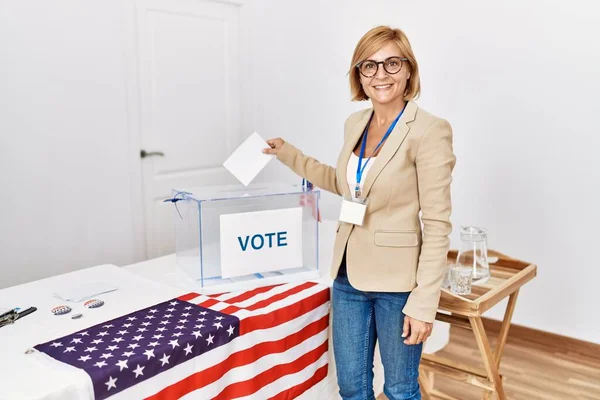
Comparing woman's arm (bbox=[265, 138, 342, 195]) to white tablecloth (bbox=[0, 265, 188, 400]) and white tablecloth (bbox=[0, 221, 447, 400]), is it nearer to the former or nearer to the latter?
white tablecloth (bbox=[0, 221, 447, 400])

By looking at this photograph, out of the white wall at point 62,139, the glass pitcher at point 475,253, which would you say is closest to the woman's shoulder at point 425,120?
the glass pitcher at point 475,253

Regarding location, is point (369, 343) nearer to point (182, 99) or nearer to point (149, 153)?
point (149, 153)

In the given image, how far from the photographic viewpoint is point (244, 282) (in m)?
1.82

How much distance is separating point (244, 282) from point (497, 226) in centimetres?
171

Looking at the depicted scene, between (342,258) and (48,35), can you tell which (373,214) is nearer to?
(342,258)

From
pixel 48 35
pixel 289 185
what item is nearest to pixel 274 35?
pixel 48 35

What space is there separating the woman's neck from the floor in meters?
1.29

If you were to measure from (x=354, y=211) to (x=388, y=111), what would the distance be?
0.30m

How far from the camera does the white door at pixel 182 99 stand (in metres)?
3.30

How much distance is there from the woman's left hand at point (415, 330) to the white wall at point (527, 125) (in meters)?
1.69

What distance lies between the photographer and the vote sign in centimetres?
176

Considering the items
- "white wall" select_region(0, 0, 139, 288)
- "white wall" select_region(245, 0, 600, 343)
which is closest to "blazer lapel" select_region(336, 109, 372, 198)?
"white wall" select_region(245, 0, 600, 343)

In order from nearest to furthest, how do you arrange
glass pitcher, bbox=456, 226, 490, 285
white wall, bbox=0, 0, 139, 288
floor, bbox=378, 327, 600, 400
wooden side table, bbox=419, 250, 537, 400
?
wooden side table, bbox=419, 250, 537, 400
glass pitcher, bbox=456, 226, 490, 285
floor, bbox=378, 327, 600, 400
white wall, bbox=0, 0, 139, 288

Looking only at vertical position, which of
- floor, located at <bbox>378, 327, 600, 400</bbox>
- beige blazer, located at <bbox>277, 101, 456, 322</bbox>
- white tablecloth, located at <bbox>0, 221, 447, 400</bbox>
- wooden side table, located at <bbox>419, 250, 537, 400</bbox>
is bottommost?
floor, located at <bbox>378, 327, 600, 400</bbox>
